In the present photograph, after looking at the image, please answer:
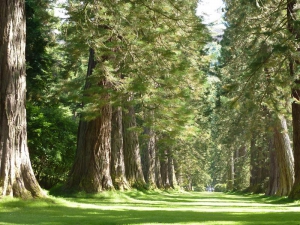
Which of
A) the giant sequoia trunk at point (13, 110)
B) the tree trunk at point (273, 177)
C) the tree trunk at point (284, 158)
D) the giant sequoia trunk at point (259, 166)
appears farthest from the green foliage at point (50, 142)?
the giant sequoia trunk at point (259, 166)

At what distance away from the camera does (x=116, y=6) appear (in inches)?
510

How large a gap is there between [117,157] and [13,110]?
29.7ft

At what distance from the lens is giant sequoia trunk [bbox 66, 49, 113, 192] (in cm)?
1677

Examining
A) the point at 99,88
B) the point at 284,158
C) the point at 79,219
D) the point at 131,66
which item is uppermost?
the point at 131,66

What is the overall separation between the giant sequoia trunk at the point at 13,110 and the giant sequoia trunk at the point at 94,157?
5.18m

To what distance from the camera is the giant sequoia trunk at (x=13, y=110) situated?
11.0m

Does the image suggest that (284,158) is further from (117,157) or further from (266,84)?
(117,157)

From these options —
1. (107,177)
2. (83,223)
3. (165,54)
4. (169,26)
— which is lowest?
(83,223)

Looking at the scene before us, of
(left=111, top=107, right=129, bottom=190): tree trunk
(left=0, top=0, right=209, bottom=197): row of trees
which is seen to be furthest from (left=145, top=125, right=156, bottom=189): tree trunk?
(left=111, top=107, right=129, bottom=190): tree trunk

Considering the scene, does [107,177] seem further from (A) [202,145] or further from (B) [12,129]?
(A) [202,145]

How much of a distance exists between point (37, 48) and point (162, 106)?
8.85m

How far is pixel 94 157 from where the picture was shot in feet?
55.4

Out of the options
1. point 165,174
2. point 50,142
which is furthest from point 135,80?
point 165,174

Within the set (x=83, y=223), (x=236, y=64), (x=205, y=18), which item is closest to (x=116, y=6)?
(x=205, y=18)
